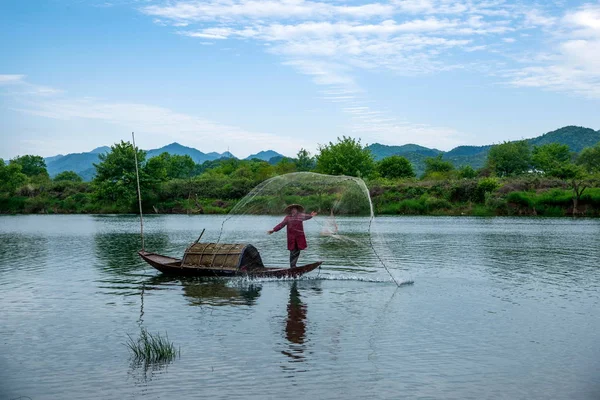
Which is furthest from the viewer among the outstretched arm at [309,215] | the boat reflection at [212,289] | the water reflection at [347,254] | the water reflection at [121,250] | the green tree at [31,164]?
the green tree at [31,164]

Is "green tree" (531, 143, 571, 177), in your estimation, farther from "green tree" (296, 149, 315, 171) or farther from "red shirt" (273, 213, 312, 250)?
"red shirt" (273, 213, 312, 250)

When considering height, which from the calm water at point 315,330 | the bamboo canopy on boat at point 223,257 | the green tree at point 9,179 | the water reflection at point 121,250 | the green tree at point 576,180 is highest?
the green tree at point 9,179

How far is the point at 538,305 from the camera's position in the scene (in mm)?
17109

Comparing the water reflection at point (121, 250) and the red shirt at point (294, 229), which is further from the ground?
the red shirt at point (294, 229)

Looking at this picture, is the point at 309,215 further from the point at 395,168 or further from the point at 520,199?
the point at 395,168

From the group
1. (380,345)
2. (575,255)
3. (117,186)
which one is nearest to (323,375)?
(380,345)

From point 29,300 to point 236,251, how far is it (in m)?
6.65

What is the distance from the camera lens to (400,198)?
81875 millimetres

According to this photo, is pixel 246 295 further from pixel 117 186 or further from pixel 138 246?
pixel 117 186

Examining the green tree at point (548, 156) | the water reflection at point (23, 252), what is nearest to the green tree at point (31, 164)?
the green tree at point (548, 156)

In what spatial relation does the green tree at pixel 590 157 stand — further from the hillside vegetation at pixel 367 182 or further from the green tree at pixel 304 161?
the green tree at pixel 304 161

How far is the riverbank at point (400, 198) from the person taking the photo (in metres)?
70.9

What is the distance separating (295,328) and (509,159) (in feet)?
377

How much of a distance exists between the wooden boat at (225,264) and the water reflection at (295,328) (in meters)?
2.31
